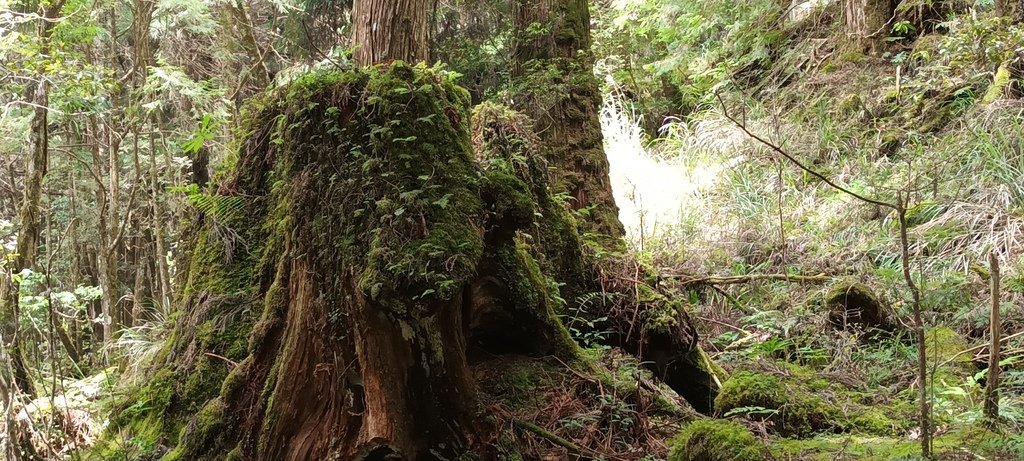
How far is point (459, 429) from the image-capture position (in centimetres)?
328

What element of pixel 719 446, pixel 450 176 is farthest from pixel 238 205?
pixel 719 446

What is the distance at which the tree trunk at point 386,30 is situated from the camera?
4.89 m

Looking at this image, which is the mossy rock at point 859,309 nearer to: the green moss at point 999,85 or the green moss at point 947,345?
the green moss at point 947,345

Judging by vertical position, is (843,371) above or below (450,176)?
below

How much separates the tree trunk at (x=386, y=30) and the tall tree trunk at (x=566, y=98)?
72.3 inches

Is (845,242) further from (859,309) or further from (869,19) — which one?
(869,19)

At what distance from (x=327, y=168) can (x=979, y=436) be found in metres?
3.30

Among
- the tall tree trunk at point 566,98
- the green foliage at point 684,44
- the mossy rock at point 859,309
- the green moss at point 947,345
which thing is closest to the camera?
the green moss at point 947,345

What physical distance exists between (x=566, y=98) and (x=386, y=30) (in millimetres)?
2288

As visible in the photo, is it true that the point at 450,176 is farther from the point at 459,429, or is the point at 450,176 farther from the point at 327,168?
the point at 459,429

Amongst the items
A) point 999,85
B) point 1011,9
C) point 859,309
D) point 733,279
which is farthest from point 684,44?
point 859,309

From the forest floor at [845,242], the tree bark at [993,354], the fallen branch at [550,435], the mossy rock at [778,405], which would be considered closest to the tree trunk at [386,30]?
the forest floor at [845,242]

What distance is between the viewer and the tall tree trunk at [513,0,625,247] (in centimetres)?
652

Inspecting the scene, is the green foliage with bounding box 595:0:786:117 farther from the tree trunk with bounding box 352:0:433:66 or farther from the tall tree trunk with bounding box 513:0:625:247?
the tree trunk with bounding box 352:0:433:66
